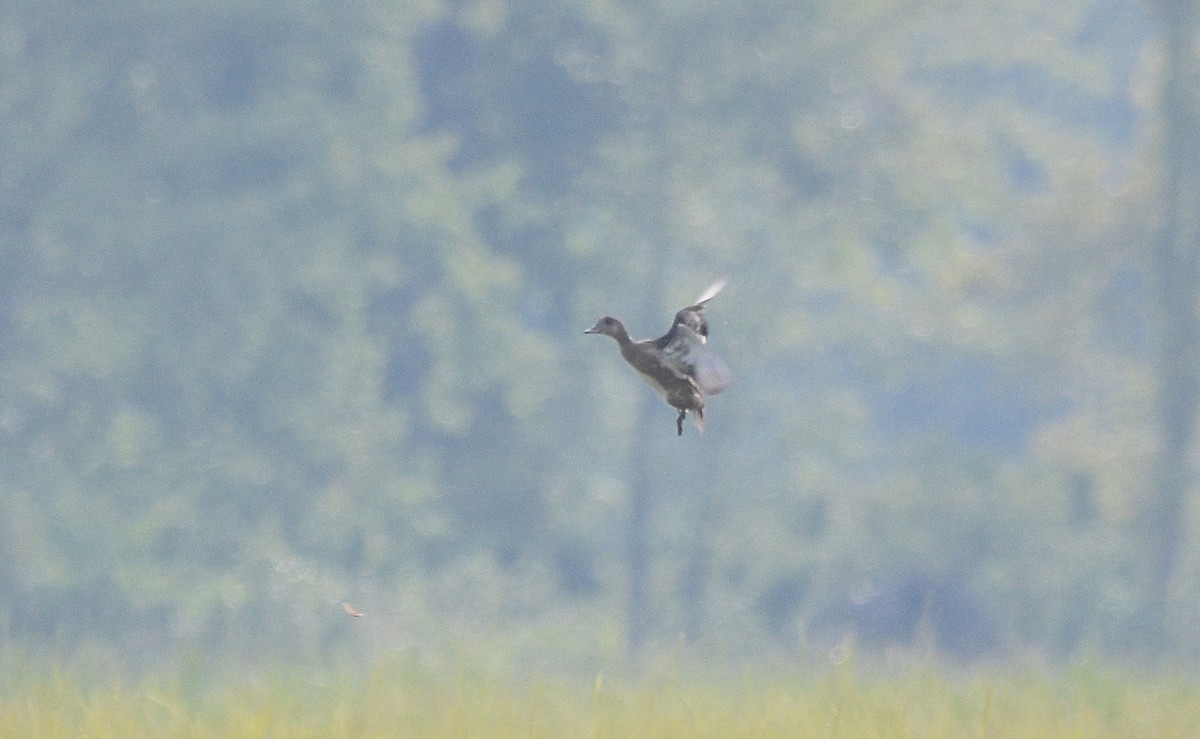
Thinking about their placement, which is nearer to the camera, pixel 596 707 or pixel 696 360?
pixel 696 360

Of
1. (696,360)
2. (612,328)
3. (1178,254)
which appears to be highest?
(1178,254)

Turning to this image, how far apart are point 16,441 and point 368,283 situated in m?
4.55

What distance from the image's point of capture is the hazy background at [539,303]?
24.2m

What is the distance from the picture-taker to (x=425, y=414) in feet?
91.7

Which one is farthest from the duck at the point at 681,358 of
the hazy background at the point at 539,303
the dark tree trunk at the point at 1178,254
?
the dark tree trunk at the point at 1178,254

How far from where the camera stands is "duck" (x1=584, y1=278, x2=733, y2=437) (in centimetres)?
482

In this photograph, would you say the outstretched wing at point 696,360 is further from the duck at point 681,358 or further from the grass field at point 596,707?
the grass field at point 596,707

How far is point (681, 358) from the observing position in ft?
15.9

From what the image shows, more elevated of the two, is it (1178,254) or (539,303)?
(539,303)

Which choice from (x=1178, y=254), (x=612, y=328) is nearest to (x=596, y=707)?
(x=612, y=328)

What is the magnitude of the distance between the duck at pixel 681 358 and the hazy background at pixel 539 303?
52.1ft

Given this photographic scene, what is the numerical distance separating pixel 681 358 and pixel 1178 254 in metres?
21.3

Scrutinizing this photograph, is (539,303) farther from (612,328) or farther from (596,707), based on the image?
(612,328)

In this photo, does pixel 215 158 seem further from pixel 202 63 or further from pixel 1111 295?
pixel 1111 295
